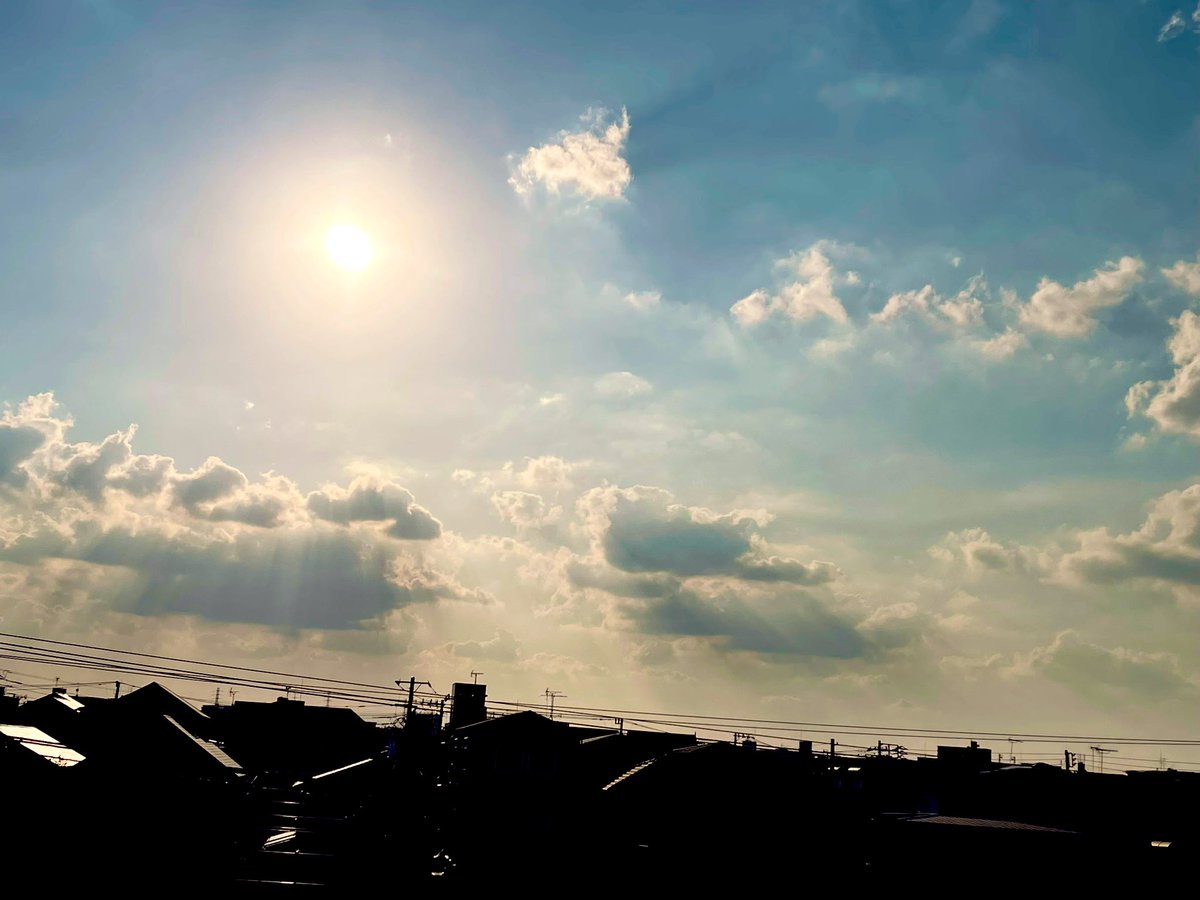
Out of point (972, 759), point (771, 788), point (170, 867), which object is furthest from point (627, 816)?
point (972, 759)

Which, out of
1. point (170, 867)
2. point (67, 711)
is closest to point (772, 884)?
point (170, 867)

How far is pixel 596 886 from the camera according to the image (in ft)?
162

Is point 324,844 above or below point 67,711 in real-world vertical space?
below

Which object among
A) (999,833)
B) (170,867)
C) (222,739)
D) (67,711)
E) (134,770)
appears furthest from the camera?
(222,739)

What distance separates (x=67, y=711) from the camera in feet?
221

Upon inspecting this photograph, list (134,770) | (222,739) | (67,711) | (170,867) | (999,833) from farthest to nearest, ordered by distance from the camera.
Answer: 1. (222,739)
2. (67,711)
3. (999,833)
4. (134,770)
5. (170,867)

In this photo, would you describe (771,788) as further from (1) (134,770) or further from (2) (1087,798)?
(2) (1087,798)

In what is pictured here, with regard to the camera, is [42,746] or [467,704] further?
[467,704]

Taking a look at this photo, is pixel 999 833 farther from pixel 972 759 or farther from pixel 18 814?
pixel 972 759

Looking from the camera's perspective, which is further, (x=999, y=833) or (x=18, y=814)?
(x=999, y=833)

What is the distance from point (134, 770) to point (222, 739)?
57.4 m

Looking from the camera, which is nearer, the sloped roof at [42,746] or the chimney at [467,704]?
the sloped roof at [42,746]

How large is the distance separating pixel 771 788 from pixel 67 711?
52.7 meters

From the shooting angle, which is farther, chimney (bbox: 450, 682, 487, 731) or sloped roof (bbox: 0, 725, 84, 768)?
chimney (bbox: 450, 682, 487, 731)
